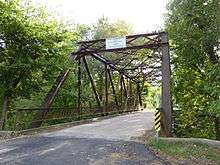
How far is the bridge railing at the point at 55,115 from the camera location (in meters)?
12.9

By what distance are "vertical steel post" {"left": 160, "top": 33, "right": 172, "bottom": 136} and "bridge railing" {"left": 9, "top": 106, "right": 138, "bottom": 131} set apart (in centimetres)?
507

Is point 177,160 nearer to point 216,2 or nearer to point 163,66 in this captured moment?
point 216,2

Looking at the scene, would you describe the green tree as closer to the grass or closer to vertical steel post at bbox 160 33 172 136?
vertical steel post at bbox 160 33 172 136

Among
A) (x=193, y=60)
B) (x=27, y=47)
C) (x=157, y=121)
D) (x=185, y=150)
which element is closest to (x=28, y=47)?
(x=27, y=47)

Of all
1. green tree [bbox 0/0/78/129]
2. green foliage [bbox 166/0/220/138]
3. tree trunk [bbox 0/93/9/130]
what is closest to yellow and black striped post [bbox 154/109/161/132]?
green foliage [bbox 166/0/220/138]

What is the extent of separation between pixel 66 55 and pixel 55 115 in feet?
10.0

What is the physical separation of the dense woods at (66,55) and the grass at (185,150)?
1199 mm

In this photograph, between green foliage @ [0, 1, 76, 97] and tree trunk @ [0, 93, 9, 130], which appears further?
tree trunk @ [0, 93, 9, 130]

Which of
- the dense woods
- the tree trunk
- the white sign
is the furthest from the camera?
Answer: the white sign

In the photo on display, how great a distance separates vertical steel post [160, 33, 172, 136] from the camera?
13.3 metres

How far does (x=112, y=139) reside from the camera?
442 inches

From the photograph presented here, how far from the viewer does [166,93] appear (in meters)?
14.1

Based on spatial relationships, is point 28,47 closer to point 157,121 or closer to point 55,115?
point 55,115

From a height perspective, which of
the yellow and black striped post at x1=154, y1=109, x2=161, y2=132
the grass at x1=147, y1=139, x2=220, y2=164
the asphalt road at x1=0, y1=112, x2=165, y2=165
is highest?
the yellow and black striped post at x1=154, y1=109, x2=161, y2=132
